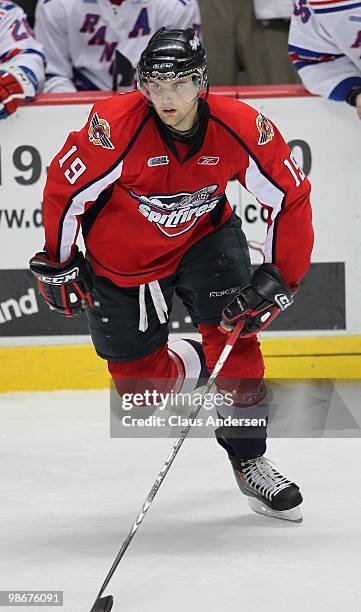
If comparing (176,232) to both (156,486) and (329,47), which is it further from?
(329,47)

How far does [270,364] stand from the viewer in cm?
391

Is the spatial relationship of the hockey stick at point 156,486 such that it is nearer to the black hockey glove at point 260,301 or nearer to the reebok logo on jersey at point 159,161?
the black hockey glove at point 260,301

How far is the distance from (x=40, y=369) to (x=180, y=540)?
57.1 inches

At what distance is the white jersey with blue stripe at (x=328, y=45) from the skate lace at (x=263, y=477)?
1.46 metres

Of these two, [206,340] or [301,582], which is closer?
[301,582]

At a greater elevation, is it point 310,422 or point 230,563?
point 230,563

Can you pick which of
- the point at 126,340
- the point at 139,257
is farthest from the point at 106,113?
the point at 126,340

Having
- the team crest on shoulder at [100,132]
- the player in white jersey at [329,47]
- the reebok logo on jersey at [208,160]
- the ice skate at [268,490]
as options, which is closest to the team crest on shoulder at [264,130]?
the reebok logo on jersey at [208,160]

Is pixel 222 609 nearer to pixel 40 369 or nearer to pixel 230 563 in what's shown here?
pixel 230 563

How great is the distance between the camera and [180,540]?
2.56 metres

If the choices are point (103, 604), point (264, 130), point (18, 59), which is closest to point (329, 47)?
point (18, 59)

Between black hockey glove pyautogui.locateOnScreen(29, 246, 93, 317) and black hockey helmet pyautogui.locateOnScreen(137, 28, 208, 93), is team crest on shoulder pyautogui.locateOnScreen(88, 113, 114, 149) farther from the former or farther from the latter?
black hockey glove pyautogui.locateOnScreen(29, 246, 93, 317)

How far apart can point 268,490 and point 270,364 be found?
3.90 feet

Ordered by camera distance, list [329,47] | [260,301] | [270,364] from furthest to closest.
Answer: [270,364]
[329,47]
[260,301]
